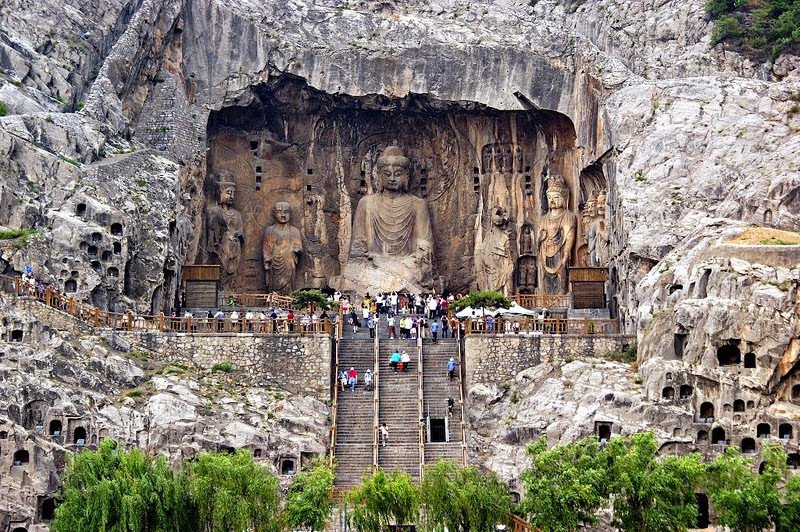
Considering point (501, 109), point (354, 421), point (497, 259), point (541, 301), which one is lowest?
point (354, 421)

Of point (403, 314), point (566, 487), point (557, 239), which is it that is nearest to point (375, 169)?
point (557, 239)

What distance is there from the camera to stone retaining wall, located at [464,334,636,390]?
65125mm

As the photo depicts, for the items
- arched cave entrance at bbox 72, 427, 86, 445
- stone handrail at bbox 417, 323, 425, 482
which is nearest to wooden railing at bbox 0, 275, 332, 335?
stone handrail at bbox 417, 323, 425, 482

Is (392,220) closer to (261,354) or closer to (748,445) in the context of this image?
(261,354)

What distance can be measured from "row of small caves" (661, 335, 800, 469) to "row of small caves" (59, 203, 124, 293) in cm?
2289

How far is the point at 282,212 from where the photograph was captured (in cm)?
7931

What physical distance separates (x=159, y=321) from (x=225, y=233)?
44.2ft

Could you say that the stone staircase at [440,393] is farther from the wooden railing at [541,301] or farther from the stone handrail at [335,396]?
the wooden railing at [541,301]

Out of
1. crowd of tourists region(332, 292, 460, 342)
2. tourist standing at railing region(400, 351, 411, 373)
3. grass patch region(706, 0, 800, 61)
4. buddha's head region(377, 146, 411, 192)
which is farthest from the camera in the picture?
buddha's head region(377, 146, 411, 192)

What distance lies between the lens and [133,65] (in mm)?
74188

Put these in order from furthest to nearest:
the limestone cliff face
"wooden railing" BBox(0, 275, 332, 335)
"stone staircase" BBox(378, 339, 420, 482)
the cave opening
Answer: "wooden railing" BBox(0, 275, 332, 335) → "stone staircase" BBox(378, 339, 420, 482) → the limestone cliff face → the cave opening

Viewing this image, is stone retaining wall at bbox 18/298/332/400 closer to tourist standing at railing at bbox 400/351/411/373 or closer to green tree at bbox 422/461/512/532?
tourist standing at railing at bbox 400/351/411/373

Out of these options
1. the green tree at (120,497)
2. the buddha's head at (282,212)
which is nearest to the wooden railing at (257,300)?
the buddha's head at (282,212)

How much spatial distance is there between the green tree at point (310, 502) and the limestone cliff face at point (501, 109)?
791cm
